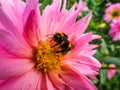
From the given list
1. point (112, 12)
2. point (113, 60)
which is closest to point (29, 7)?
point (113, 60)

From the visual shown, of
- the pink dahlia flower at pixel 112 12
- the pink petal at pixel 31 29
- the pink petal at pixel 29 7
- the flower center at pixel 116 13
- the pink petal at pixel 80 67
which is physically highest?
the flower center at pixel 116 13

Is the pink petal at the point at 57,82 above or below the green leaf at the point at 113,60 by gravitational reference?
below

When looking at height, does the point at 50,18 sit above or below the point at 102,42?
below

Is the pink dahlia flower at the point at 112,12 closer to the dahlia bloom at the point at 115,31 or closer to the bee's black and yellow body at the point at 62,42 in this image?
the dahlia bloom at the point at 115,31

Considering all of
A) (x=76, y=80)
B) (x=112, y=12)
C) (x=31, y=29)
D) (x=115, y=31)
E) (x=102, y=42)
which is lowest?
(x=76, y=80)

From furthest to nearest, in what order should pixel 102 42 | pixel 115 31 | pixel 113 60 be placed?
pixel 115 31
pixel 102 42
pixel 113 60

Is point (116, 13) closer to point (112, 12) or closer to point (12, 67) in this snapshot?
point (112, 12)

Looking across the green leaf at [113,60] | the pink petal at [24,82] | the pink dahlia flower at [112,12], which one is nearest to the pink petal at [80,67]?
the pink petal at [24,82]

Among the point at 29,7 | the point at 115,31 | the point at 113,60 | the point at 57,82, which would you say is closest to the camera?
the point at 29,7
